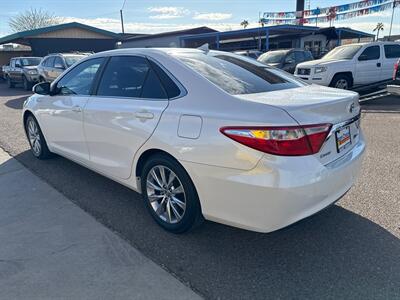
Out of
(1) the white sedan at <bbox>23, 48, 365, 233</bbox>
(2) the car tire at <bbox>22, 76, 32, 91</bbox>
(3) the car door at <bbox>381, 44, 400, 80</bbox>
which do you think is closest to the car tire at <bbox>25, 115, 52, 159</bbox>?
(1) the white sedan at <bbox>23, 48, 365, 233</bbox>

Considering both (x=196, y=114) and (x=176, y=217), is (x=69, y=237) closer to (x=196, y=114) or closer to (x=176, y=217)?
(x=176, y=217)

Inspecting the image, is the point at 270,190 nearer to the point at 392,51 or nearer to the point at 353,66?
the point at 353,66

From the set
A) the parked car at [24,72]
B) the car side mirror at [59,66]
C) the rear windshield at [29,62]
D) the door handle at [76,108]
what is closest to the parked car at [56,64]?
the car side mirror at [59,66]

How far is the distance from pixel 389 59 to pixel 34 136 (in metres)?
11.3

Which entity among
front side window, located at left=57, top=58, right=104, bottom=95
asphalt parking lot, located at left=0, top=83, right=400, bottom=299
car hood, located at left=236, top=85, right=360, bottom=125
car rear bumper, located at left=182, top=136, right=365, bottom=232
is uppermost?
front side window, located at left=57, top=58, right=104, bottom=95

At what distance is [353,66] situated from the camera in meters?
10.8

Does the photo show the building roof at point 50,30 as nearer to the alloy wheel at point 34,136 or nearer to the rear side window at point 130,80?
the alloy wheel at point 34,136

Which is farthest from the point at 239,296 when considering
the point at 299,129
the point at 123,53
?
the point at 123,53

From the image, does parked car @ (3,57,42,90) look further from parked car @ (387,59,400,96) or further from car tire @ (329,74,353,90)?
parked car @ (387,59,400,96)

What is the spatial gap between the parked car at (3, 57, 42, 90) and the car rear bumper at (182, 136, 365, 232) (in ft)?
59.4

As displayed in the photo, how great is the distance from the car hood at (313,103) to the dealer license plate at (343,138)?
9 centimetres

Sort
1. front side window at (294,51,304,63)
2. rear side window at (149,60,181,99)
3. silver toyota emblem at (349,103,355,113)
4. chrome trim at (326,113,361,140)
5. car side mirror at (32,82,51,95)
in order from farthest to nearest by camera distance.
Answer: front side window at (294,51,304,63), car side mirror at (32,82,51,95), rear side window at (149,60,181,99), silver toyota emblem at (349,103,355,113), chrome trim at (326,113,361,140)

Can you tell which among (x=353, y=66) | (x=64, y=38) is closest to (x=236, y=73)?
(x=353, y=66)

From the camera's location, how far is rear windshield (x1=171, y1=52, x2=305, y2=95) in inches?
112
